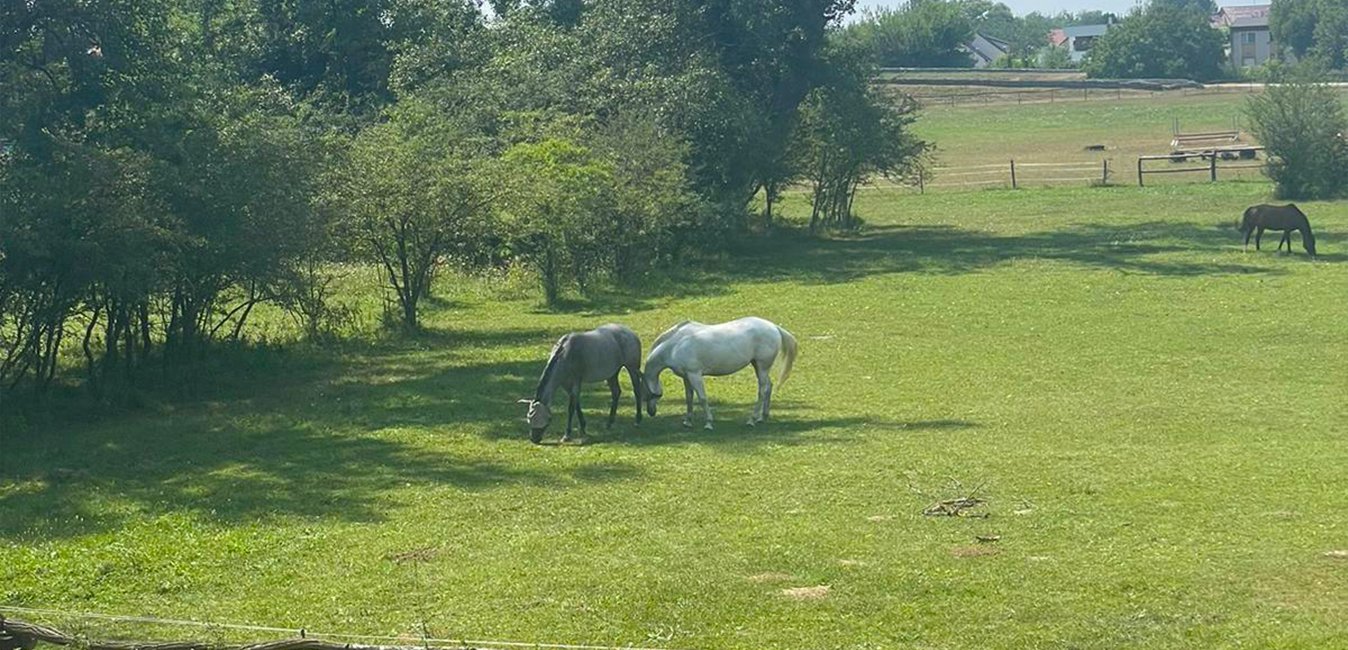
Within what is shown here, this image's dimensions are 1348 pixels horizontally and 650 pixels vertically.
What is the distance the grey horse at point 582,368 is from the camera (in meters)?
20.9

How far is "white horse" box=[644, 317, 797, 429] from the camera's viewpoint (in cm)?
2206

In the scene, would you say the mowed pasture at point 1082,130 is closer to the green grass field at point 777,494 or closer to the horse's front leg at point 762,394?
the green grass field at point 777,494

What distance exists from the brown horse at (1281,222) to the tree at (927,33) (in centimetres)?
10029

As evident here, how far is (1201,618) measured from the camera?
456 inches

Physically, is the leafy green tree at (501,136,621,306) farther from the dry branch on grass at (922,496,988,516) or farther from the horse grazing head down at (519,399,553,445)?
the dry branch on grass at (922,496,988,516)

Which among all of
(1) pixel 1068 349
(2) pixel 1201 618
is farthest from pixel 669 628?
(1) pixel 1068 349

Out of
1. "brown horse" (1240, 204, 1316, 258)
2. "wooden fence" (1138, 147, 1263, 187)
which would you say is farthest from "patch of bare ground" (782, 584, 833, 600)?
"wooden fence" (1138, 147, 1263, 187)

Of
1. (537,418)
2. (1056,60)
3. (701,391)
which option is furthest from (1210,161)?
(1056,60)

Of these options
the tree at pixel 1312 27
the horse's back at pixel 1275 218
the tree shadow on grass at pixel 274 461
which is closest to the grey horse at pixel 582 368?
the tree shadow on grass at pixel 274 461

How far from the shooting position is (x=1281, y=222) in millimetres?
43094

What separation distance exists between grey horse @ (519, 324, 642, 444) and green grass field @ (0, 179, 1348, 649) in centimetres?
41

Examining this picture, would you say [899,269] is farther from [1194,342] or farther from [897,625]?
[897,625]

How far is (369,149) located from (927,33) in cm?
12290

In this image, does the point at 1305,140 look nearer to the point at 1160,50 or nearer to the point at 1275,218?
the point at 1275,218
